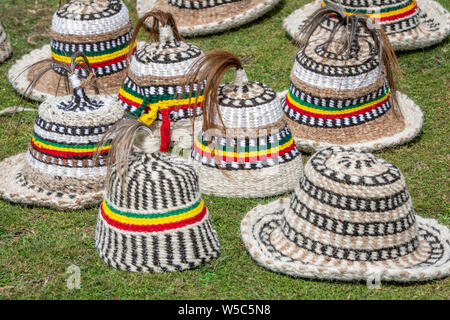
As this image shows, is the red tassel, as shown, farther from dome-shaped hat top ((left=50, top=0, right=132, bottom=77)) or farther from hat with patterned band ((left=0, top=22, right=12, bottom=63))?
hat with patterned band ((left=0, top=22, right=12, bottom=63))

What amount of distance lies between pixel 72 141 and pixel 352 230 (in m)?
2.19

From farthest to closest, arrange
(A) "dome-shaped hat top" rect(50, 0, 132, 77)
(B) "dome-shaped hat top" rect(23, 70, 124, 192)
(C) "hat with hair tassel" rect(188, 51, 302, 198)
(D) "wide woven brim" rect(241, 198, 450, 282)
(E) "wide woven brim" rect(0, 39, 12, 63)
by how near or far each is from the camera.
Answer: (E) "wide woven brim" rect(0, 39, 12, 63) < (A) "dome-shaped hat top" rect(50, 0, 132, 77) < (C) "hat with hair tassel" rect(188, 51, 302, 198) < (B) "dome-shaped hat top" rect(23, 70, 124, 192) < (D) "wide woven brim" rect(241, 198, 450, 282)

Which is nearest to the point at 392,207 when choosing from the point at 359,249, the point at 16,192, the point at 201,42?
the point at 359,249

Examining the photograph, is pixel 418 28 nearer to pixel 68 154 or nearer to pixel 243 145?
pixel 243 145

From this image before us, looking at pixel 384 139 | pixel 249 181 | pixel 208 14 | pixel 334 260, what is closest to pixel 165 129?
pixel 249 181

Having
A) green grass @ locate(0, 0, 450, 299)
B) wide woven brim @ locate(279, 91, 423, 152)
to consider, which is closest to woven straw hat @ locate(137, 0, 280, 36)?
green grass @ locate(0, 0, 450, 299)

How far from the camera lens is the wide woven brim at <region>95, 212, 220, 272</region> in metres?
5.42

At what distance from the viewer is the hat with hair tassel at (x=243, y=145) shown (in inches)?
253

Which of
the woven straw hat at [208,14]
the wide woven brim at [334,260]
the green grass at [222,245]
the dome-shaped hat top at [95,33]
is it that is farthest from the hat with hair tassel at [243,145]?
the woven straw hat at [208,14]

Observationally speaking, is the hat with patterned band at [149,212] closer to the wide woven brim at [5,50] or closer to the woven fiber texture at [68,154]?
the woven fiber texture at [68,154]

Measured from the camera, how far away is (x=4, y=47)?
9.23 metres

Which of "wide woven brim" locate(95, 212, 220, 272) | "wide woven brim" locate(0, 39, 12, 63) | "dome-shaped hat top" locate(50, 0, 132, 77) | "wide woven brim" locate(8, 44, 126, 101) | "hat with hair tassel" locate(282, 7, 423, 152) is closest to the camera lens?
"wide woven brim" locate(95, 212, 220, 272)

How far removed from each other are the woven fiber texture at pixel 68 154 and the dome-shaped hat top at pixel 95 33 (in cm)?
153

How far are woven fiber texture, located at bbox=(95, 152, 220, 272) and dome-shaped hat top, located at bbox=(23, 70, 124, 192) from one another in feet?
2.72
